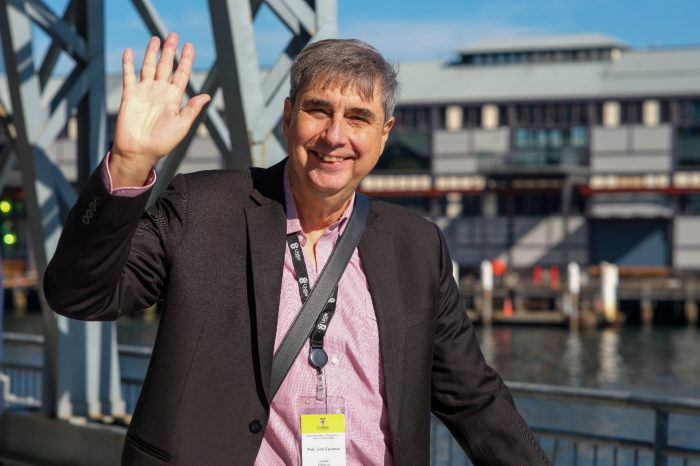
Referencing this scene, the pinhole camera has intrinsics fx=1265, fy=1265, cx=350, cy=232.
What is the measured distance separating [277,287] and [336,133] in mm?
344

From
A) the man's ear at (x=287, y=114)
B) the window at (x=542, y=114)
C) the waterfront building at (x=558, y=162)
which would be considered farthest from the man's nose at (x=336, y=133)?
the window at (x=542, y=114)

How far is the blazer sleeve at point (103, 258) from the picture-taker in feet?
7.50

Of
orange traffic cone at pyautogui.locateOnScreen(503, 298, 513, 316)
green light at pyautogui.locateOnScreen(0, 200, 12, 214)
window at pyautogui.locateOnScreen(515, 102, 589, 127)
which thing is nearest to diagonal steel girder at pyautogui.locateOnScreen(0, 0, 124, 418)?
green light at pyautogui.locateOnScreen(0, 200, 12, 214)

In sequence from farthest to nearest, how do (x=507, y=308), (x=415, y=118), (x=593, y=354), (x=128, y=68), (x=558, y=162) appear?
1. (x=415, y=118)
2. (x=558, y=162)
3. (x=507, y=308)
4. (x=593, y=354)
5. (x=128, y=68)

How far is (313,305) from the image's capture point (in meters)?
2.62

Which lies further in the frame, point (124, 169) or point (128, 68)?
point (128, 68)

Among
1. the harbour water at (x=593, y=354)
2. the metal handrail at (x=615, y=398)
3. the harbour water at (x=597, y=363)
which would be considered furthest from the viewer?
the harbour water at (x=593, y=354)

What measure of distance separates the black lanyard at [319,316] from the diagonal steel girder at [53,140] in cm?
505

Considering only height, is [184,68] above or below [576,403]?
above

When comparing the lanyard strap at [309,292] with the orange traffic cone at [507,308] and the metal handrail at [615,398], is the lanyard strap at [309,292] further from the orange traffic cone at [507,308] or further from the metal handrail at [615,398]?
the orange traffic cone at [507,308]

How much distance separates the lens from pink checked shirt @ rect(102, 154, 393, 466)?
261cm

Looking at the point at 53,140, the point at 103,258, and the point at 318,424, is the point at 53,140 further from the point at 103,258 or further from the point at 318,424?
the point at 103,258

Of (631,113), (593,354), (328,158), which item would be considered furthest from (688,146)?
(328,158)

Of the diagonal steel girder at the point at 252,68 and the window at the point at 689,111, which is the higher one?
the window at the point at 689,111
